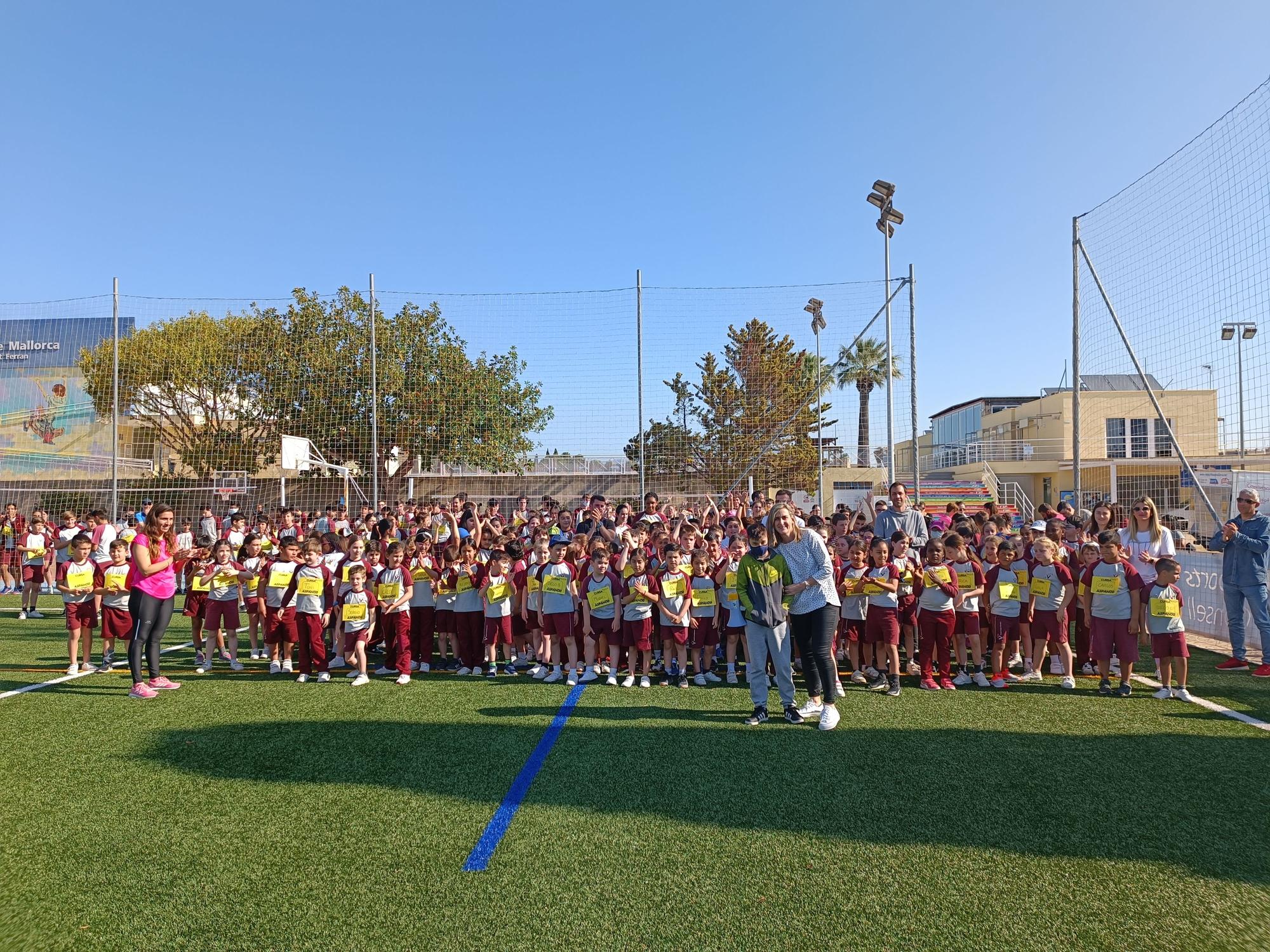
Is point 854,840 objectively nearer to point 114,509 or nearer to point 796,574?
point 796,574

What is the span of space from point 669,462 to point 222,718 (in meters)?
9.24

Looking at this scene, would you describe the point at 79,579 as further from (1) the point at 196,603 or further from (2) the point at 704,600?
(2) the point at 704,600

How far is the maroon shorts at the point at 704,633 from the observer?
25.8 feet

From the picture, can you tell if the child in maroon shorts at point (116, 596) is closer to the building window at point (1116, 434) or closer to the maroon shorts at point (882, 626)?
the maroon shorts at point (882, 626)

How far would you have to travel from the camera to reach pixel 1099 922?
3184mm

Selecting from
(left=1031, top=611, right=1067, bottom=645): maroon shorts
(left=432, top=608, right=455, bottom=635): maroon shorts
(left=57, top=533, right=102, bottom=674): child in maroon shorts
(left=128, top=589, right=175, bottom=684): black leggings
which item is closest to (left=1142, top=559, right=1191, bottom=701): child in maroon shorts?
(left=1031, top=611, right=1067, bottom=645): maroon shorts

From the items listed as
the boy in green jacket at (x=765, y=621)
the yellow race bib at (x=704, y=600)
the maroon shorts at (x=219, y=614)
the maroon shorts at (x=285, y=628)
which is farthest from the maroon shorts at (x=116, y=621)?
the boy in green jacket at (x=765, y=621)

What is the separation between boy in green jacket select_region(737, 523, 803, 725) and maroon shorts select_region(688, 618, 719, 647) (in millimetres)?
1560

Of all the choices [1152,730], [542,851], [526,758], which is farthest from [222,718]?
[1152,730]

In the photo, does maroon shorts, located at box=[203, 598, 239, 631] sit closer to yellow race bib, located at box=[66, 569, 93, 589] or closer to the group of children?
the group of children

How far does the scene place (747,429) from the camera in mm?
14609

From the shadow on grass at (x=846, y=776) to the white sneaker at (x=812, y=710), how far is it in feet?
1.32

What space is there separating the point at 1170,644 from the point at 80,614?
36.4 ft

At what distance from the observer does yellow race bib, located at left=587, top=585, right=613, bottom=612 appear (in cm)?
777
